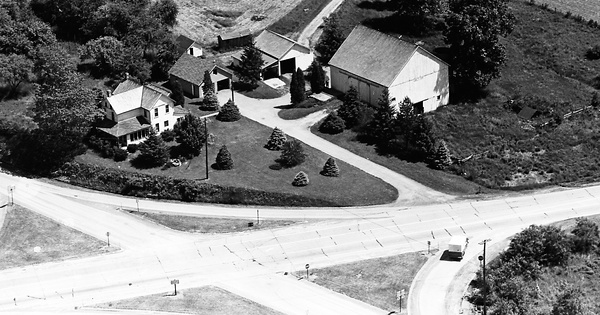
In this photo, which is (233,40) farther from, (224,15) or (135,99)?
(135,99)

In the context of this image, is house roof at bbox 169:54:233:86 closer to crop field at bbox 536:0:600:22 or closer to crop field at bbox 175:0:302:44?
crop field at bbox 175:0:302:44

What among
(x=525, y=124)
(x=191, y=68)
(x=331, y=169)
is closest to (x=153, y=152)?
(x=331, y=169)

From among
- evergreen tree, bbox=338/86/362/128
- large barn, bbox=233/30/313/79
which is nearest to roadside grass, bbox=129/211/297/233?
evergreen tree, bbox=338/86/362/128

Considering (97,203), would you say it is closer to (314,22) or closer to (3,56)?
(3,56)

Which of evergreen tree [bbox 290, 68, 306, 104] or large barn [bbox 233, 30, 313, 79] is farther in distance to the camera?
large barn [bbox 233, 30, 313, 79]

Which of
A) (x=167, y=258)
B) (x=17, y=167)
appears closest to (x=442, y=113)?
(x=167, y=258)
